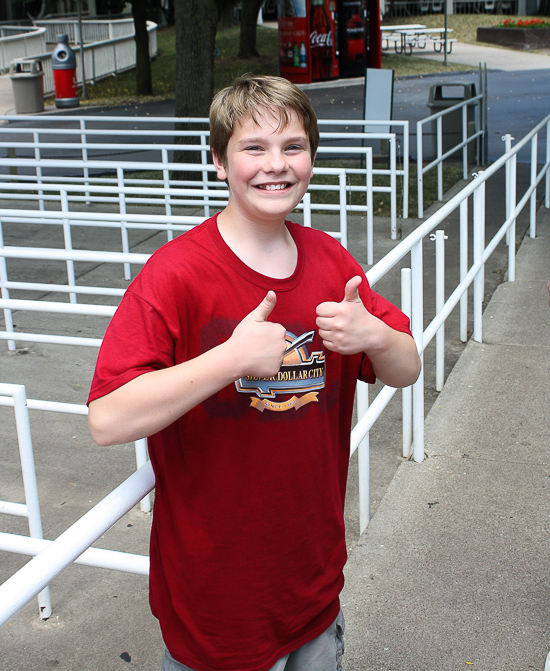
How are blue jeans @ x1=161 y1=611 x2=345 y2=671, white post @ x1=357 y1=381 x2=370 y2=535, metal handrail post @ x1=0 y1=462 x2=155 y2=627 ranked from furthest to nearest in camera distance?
white post @ x1=357 y1=381 x2=370 y2=535, blue jeans @ x1=161 y1=611 x2=345 y2=671, metal handrail post @ x1=0 y1=462 x2=155 y2=627

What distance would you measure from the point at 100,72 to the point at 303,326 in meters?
30.5

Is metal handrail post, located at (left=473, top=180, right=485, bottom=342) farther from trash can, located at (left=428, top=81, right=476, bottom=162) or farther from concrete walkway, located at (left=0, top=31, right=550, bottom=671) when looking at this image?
trash can, located at (left=428, top=81, right=476, bottom=162)

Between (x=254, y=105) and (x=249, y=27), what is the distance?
1133 inches

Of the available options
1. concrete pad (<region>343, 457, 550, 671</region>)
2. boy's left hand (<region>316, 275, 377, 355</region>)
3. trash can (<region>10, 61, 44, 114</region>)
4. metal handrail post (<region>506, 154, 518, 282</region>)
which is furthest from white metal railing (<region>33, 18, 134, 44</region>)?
boy's left hand (<region>316, 275, 377, 355</region>)

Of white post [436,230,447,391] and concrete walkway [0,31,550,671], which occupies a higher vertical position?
white post [436,230,447,391]

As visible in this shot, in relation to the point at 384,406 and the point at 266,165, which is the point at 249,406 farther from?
the point at 384,406

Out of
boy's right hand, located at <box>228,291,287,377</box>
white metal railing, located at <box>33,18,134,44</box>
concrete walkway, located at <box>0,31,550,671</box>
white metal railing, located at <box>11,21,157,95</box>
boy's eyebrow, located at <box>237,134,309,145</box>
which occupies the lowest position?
concrete walkway, located at <box>0,31,550,671</box>

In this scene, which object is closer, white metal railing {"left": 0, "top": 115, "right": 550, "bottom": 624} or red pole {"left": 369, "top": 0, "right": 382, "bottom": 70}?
white metal railing {"left": 0, "top": 115, "right": 550, "bottom": 624}

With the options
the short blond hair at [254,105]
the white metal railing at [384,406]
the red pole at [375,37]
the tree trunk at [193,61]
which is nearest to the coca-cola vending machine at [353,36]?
the red pole at [375,37]

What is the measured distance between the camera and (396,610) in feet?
9.54

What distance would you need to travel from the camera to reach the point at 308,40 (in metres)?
24.4

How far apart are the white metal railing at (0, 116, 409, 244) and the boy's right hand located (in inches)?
279

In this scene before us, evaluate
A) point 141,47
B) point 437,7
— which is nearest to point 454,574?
point 141,47

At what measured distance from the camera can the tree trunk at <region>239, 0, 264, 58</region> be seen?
27266 mm
